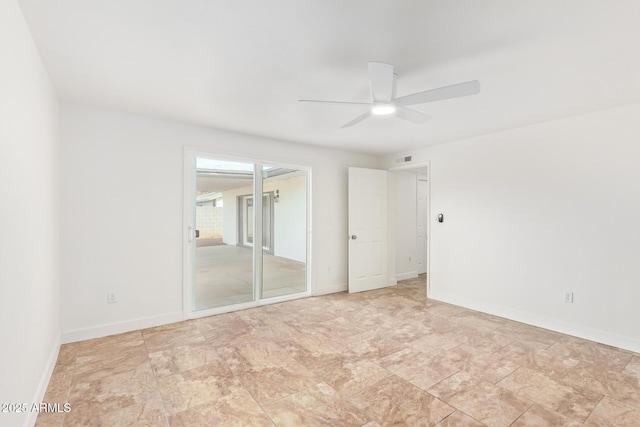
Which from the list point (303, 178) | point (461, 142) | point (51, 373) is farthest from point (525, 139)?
point (51, 373)

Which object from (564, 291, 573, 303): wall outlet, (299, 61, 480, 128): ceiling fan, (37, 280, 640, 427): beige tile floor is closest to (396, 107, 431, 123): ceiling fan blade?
(299, 61, 480, 128): ceiling fan

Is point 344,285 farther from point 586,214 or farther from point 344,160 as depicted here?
point 586,214

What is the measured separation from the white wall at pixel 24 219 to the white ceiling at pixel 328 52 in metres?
0.29

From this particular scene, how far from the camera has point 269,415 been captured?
6.39 ft

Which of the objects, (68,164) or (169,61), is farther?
(68,164)

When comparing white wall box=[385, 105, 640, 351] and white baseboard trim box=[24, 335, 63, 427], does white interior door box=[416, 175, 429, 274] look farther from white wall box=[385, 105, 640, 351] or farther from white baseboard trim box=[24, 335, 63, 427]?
white baseboard trim box=[24, 335, 63, 427]

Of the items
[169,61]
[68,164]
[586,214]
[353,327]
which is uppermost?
[169,61]

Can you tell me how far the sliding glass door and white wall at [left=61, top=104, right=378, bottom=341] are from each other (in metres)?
0.24

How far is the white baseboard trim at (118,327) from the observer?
2.99 metres

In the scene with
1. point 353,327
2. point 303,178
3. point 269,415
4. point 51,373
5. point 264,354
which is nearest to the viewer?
point 269,415

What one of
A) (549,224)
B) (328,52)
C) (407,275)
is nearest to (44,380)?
(328,52)

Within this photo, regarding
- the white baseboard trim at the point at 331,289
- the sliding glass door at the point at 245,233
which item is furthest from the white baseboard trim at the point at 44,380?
the white baseboard trim at the point at 331,289

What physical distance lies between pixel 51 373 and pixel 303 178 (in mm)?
3641

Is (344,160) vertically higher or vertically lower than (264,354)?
higher
